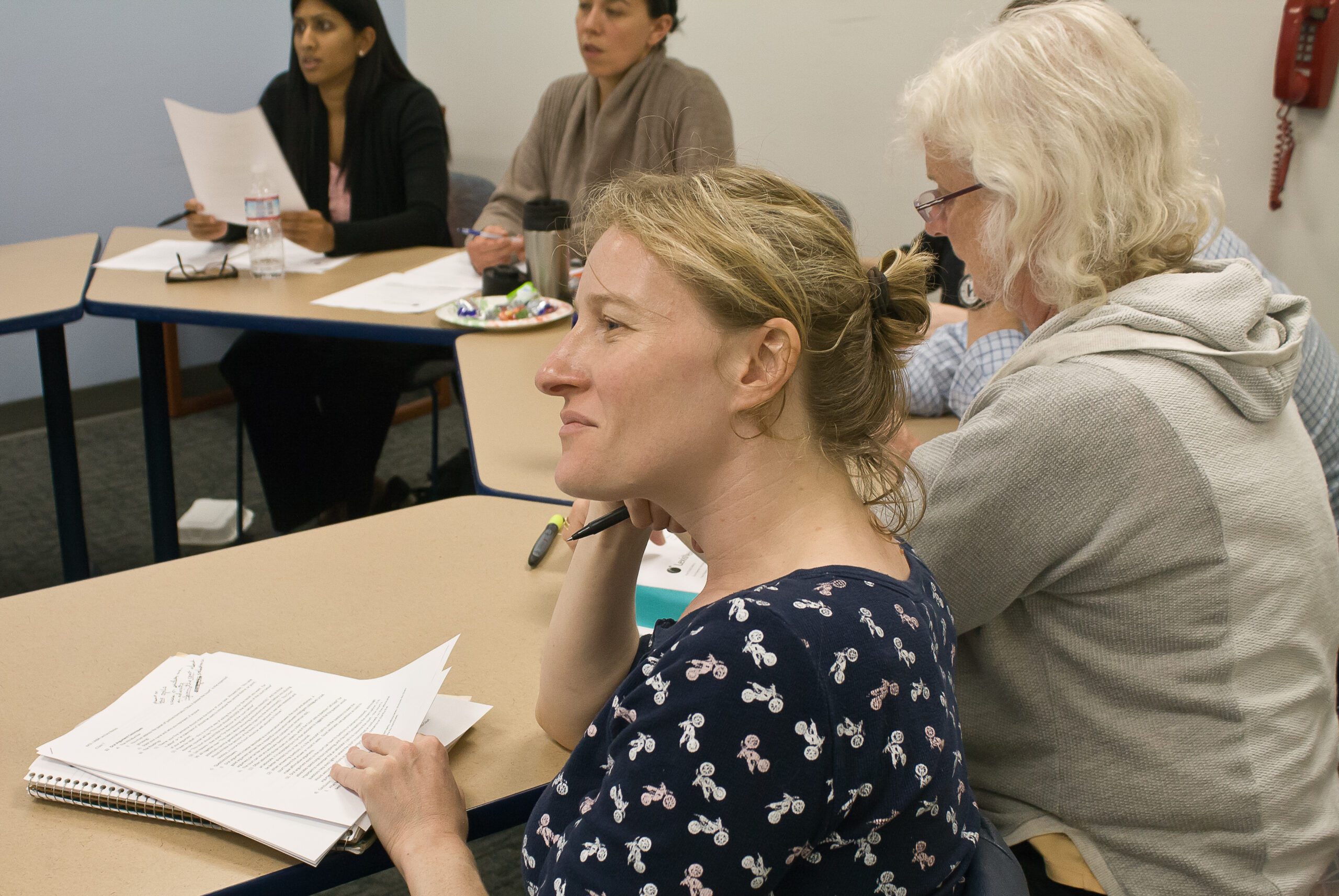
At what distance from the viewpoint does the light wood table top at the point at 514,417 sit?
61.6 inches

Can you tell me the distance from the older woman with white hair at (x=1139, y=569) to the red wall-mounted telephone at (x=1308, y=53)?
1.41 m

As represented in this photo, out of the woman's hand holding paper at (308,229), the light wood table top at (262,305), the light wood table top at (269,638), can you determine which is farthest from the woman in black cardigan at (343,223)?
the light wood table top at (269,638)

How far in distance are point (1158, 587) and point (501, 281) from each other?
5.49ft

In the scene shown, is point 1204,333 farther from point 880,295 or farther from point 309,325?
point 309,325

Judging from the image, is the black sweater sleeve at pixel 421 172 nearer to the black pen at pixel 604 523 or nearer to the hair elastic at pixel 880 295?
the black pen at pixel 604 523

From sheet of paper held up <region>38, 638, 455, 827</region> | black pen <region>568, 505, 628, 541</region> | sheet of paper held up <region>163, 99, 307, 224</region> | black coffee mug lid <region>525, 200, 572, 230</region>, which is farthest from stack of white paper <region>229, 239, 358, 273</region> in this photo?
black pen <region>568, 505, 628, 541</region>

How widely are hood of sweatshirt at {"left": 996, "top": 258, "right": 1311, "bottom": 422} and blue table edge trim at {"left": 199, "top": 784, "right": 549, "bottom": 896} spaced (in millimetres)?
643

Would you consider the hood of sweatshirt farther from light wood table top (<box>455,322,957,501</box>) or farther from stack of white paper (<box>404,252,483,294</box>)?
stack of white paper (<box>404,252,483,294</box>)

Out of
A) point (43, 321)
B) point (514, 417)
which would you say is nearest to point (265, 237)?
point (43, 321)

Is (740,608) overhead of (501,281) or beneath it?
overhead

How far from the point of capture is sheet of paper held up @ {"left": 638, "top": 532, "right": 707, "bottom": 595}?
4.17ft

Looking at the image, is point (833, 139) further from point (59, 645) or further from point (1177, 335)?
point (59, 645)

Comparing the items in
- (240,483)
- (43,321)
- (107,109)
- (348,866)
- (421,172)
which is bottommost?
(240,483)

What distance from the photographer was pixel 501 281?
238 centimetres
